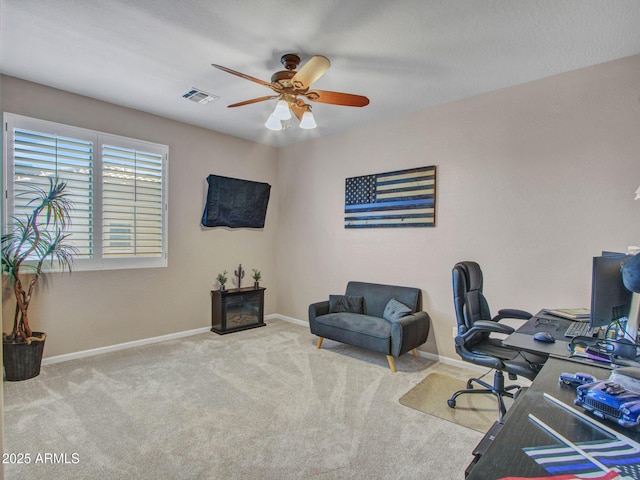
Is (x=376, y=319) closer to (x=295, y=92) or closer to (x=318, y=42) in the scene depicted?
(x=295, y=92)

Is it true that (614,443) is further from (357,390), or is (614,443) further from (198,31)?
(198,31)

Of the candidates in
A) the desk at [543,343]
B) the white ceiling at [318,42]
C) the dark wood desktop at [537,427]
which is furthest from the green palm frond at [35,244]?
the desk at [543,343]

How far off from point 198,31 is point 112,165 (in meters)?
2.06

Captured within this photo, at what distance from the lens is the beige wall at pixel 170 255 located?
353 cm

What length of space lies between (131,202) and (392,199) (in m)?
2.99

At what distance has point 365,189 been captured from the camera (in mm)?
4422

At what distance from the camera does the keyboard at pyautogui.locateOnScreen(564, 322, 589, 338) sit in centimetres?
209

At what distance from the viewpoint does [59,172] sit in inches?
138

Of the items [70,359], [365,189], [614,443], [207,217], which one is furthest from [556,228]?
[70,359]

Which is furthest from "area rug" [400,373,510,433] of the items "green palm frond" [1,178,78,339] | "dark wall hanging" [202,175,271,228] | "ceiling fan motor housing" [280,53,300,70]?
"green palm frond" [1,178,78,339]

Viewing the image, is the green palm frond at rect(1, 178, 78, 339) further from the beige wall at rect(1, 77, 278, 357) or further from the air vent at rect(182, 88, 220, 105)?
the air vent at rect(182, 88, 220, 105)

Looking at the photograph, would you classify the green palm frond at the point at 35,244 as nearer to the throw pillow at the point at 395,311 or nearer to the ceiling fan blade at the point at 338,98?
the ceiling fan blade at the point at 338,98

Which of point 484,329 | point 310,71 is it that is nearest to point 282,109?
point 310,71

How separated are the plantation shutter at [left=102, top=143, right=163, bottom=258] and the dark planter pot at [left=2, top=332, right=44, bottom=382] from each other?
1.10 m
